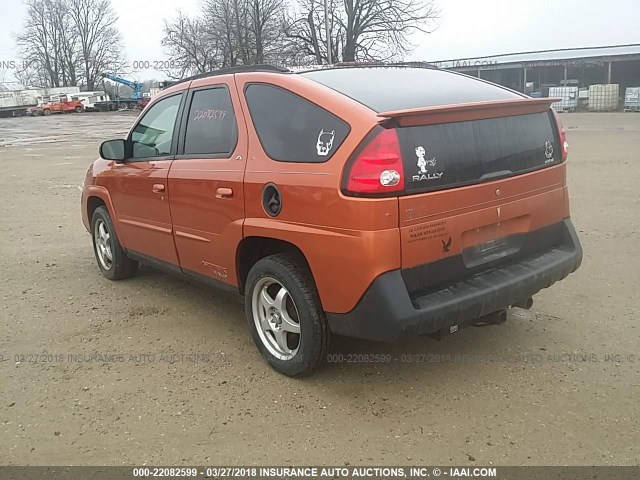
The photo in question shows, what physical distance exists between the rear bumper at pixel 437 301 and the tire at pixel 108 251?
9.58 ft

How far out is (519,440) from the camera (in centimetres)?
288

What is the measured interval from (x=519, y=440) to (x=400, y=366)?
3.18 feet

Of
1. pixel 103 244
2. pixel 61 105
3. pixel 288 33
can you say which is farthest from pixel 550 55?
pixel 103 244

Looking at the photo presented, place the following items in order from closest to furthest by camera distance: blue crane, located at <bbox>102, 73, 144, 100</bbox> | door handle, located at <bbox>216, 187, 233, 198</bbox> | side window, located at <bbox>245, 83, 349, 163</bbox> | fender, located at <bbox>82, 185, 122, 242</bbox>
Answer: side window, located at <bbox>245, 83, 349, 163</bbox> → door handle, located at <bbox>216, 187, 233, 198</bbox> → fender, located at <bbox>82, 185, 122, 242</bbox> → blue crane, located at <bbox>102, 73, 144, 100</bbox>

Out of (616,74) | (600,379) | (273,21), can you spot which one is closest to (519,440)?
(600,379)

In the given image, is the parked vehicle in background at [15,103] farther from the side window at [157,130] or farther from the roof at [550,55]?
the side window at [157,130]

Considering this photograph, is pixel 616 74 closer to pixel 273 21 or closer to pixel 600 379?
pixel 273 21

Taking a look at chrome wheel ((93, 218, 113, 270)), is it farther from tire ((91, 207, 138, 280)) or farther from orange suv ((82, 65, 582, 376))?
orange suv ((82, 65, 582, 376))

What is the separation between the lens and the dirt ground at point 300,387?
2.90m

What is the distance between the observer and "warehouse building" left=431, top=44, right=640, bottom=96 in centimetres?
4678

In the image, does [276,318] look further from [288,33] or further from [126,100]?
[126,100]

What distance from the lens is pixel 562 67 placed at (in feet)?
162


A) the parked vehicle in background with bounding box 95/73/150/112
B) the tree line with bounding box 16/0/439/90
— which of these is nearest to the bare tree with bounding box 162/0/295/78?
the tree line with bounding box 16/0/439/90

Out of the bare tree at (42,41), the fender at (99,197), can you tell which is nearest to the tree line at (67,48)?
the bare tree at (42,41)
